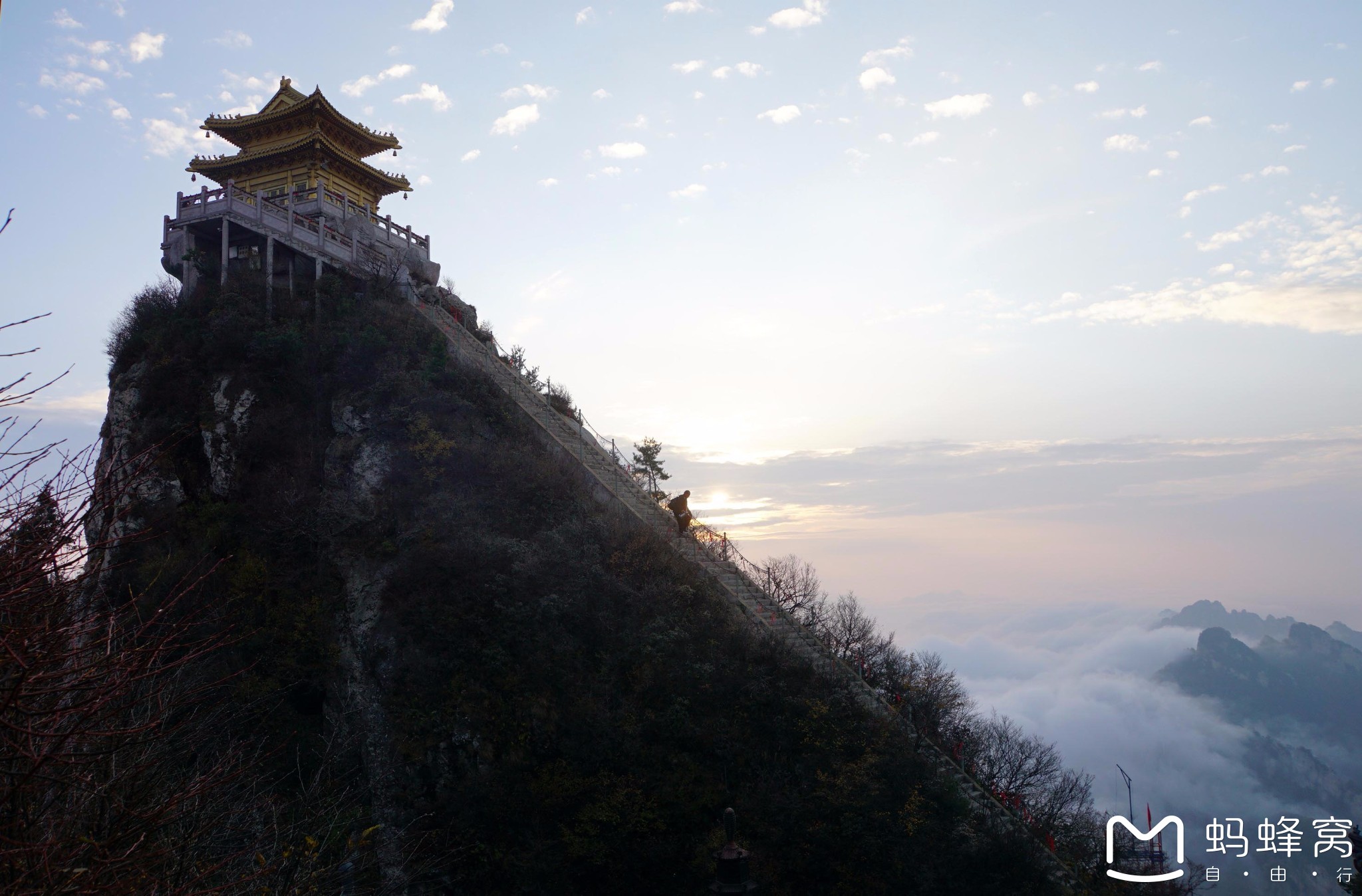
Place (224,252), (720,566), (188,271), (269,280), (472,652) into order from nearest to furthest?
(472,652) < (720,566) < (269,280) < (224,252) < (188,271)

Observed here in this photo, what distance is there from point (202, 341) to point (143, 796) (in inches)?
935

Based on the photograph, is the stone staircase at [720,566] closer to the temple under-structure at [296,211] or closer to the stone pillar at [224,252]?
the temple under-structure at [296,211]

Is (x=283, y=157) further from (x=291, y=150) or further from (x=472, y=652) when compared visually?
(x=472, y=652)

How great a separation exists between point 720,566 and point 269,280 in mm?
19655

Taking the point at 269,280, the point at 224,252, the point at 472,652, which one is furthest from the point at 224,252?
the point at 472,652

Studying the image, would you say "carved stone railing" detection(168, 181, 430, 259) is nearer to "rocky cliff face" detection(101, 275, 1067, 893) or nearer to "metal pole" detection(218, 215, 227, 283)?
"metal pole" detection(218, 215, 227, 283)

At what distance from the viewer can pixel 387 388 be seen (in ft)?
85.2

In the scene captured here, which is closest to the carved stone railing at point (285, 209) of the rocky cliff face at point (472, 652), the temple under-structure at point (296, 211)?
the temple under-structure at point (296, 211)

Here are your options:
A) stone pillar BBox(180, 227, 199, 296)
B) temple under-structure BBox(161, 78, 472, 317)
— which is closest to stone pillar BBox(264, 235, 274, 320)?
temple under-structure BBox(161, 78, 472, 317)

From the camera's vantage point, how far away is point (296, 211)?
107ft

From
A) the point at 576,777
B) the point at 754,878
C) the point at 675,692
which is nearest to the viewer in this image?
the point at 754,878

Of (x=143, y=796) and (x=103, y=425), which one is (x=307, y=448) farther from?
(x=143, y=796)

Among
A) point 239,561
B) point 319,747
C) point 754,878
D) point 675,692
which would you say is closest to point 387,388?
point 239,561

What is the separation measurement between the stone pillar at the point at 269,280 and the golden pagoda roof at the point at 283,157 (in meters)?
5.43
